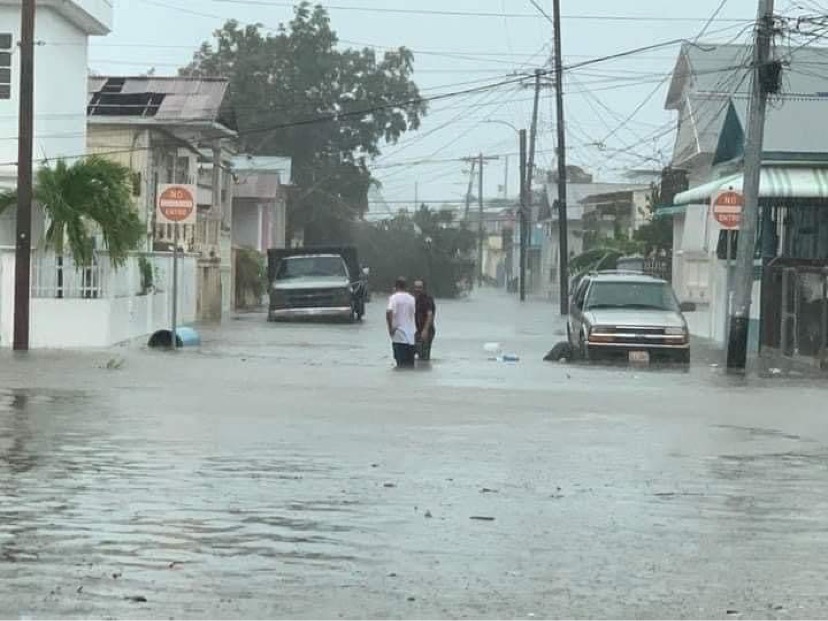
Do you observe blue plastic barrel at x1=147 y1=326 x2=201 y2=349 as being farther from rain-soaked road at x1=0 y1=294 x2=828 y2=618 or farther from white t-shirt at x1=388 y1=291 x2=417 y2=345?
rain-soaked road at x1=0 y1=294 x2=828 y2=618

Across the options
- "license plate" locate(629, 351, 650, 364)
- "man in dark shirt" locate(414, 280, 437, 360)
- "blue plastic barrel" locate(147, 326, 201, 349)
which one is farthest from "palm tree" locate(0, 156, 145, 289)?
"license plate" locate(629, 351, 650, 364)

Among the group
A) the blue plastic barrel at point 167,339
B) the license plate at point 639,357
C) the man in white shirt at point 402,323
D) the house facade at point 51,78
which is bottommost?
the blue plastic barrel at point 167,339

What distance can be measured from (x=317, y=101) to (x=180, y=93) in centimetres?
3858

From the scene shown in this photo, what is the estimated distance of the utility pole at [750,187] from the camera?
88.8ft

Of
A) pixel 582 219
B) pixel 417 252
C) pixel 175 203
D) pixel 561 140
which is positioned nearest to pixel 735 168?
pixel 561 140

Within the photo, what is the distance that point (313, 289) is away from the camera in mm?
47000

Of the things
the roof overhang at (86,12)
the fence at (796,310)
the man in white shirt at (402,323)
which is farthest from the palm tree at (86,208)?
the fence at (796,310)

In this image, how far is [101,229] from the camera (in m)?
29.9

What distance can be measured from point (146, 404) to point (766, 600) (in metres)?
12.3

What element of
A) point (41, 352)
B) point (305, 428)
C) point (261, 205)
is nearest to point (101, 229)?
→ point (41, 352)

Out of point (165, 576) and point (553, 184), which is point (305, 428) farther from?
point (553, 184)

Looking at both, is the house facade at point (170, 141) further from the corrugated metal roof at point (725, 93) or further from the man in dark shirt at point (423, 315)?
the man in dark shirt at point (423, 315)

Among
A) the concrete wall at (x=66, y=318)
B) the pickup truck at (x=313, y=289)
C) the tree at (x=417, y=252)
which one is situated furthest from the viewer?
the tree at (x=417, y=252)

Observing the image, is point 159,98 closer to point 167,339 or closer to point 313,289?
point 313,289
